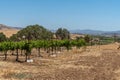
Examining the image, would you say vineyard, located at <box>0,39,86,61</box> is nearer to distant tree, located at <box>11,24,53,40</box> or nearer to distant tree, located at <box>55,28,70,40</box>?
distant tree, located at <box>11,24,53,40</box>

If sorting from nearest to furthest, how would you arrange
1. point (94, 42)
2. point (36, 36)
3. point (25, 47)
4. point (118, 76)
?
1. point (118, 76)
2. point (25, 47)
3. point (36, 36)
4. point (94, 42)

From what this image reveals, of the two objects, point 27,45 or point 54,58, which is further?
point 54,58

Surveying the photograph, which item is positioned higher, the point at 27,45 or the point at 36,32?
the point at 36,32

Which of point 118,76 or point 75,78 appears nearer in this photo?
point 75,78

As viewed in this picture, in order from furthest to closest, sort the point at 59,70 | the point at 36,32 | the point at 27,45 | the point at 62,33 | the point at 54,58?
the point at 62,33 < the point at 36,32 < the point at 54,58 < the point at 27,45 < the point at 59,70

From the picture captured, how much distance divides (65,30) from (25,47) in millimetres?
96510

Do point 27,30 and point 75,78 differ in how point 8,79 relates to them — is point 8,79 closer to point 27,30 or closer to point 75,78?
point 75,78

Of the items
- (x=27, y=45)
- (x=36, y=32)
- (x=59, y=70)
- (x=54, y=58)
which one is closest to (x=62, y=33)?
(x=36, y=32)

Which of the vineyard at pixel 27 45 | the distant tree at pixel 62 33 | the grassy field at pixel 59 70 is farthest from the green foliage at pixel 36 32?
the grassy field at pixel 59 70

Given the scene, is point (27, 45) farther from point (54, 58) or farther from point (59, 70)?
point (59, 70)

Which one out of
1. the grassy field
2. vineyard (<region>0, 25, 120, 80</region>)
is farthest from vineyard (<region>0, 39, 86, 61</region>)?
the grassy field

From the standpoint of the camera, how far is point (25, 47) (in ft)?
192

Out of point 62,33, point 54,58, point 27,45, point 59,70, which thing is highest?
point 62,33

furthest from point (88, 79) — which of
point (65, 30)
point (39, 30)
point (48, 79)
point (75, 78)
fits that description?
point (65, 30)
